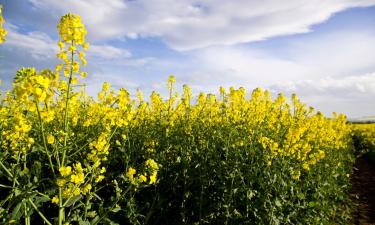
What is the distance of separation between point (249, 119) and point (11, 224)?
4.16 meters

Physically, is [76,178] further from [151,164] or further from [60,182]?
[151,164]

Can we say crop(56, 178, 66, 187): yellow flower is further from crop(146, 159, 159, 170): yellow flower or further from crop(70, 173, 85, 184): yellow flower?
crop(146, 159, 159, 170): yellow flower

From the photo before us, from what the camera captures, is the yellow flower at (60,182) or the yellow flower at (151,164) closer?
the yellow flower at (60,182)

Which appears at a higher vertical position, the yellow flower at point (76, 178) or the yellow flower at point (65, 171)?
the yellow flower at point (65, 171)

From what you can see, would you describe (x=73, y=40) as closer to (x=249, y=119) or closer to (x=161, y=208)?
(x=161, y=208)

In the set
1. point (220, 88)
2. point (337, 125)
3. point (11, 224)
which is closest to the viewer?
point (11, 224)

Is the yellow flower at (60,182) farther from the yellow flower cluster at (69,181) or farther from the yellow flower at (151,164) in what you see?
the yellow flower at (151,164)

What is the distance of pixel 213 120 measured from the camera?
19.1 ft

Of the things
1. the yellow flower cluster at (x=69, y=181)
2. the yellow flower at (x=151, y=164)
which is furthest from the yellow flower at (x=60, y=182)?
the yellow flower at (x=151, y=164)

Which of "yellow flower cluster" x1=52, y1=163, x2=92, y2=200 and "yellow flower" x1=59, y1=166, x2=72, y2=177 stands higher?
"yellow flower" x1=59, y1=166, x2=72, y2=177

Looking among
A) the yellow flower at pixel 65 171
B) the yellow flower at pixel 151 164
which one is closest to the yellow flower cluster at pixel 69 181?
the yellow flower at pixel 65 171

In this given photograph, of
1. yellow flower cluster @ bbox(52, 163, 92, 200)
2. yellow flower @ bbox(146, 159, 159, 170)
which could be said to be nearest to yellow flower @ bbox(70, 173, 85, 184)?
yellow flower cluster @ bbox(52, 163, 92, 200)

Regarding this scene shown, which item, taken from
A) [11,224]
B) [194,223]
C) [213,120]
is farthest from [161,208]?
[11,224]

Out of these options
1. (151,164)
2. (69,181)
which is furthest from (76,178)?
(151,164)
